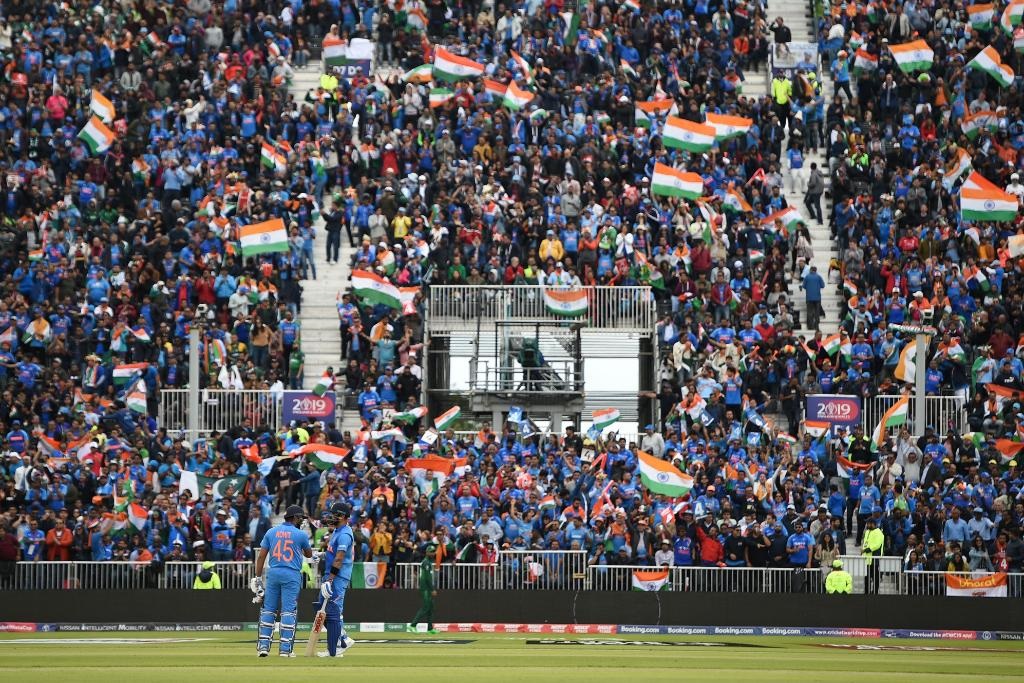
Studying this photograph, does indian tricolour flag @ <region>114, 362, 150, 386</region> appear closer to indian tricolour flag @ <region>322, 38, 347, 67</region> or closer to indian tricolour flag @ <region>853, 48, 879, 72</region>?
indian tricolour flag @ <region>322, 38, 347, 67</region>

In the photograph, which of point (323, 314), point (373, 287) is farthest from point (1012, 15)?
point (323, 314)

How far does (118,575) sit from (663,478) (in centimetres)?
995

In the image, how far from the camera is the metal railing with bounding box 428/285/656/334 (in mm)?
43688

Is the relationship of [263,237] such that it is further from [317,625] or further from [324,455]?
[317,625]

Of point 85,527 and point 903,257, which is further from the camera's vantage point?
point 903,257

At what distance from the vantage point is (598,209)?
44844 mm

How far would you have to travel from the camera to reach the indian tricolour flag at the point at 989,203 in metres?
43.6

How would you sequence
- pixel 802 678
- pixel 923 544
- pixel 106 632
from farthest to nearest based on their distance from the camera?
pixel 923 544, pixel 106 632, pixel 802 678

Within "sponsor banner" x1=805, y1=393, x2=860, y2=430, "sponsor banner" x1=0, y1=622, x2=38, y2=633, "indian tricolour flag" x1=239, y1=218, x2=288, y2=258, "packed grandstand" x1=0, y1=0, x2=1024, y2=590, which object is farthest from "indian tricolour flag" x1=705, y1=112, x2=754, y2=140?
"sponsor banner" x1=0, y1=622, x2=38, y2=633

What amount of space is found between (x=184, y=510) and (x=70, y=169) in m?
14.5

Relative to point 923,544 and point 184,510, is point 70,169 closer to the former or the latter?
point 184,510

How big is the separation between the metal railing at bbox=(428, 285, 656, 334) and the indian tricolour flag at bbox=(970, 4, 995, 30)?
513 inches

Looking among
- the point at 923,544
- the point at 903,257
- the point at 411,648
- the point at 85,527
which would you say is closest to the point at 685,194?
the point at 903,257

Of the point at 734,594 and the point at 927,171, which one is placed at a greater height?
the point at 927,171
